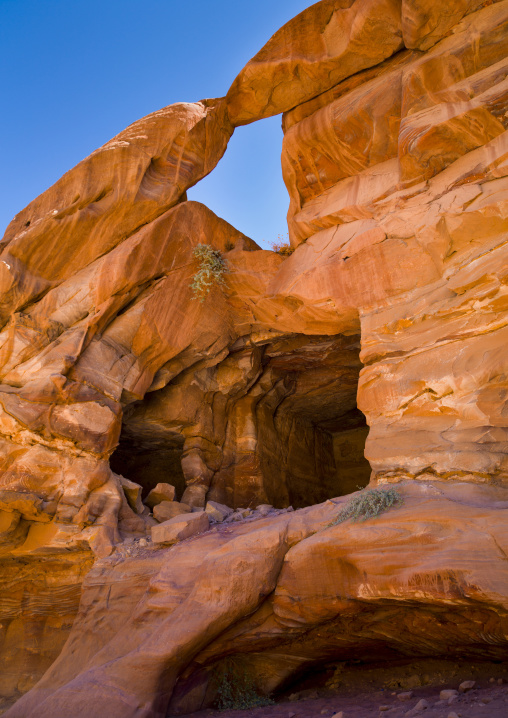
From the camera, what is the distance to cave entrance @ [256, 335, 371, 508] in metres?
12.4

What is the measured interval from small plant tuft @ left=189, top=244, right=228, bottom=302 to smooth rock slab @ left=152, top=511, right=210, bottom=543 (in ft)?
14.8

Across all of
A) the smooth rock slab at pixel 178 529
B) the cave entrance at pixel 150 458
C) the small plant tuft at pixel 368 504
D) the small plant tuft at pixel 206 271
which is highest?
the small plant tuft at pixel 206 271

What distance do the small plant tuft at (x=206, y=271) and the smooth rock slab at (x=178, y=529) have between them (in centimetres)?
450

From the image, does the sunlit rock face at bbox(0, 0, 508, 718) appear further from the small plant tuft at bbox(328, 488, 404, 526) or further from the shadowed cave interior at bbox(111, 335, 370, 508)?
the small plant tuft at bbox(328, 488, 404, 526)

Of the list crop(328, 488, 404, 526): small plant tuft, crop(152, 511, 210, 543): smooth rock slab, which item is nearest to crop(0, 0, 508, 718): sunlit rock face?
crop(328, 488, 404, 526): small plant tuft

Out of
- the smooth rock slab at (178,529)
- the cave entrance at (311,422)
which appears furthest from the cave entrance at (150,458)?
the smooth rock slab at (178,529)

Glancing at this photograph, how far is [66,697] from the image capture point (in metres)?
5.44

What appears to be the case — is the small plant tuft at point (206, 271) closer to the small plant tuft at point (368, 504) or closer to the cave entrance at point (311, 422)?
the cave entrance at point (311, 422)

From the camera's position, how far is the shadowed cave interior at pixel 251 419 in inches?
447

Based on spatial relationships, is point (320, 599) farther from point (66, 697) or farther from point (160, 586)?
point (66, 697)

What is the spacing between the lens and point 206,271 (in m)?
10.2

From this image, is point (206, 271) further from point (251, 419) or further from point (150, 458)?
point (150, 458)

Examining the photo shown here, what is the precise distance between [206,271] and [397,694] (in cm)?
773

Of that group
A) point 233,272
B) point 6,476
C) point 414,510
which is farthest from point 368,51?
point 6,476
